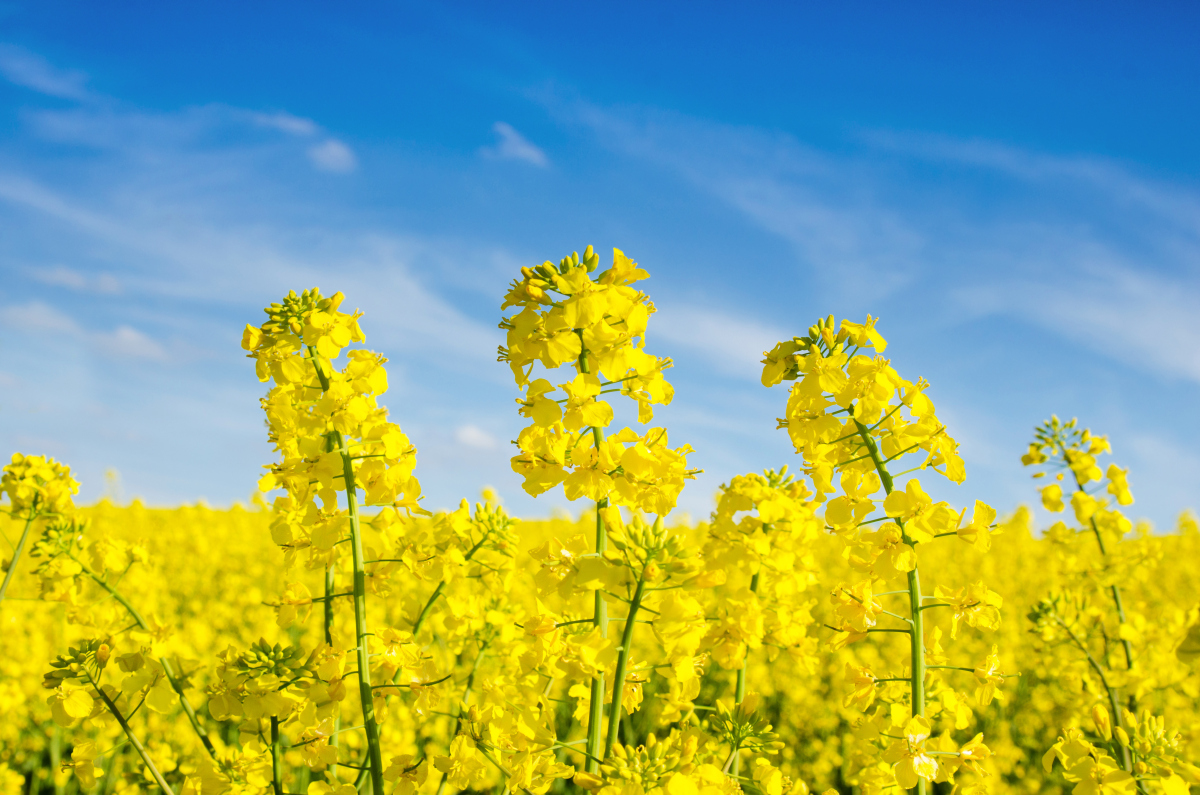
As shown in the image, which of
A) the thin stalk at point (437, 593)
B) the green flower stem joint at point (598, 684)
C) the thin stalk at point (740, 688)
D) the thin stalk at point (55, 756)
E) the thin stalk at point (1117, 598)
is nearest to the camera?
the green flower stem joint at point (598, 684)

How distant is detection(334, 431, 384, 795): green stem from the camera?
208cm

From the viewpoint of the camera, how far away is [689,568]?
5.65 ft

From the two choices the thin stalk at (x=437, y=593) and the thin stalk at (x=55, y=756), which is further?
the thin stalk at (x=55, y=756)

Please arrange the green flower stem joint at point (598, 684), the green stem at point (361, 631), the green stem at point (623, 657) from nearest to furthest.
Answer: the green stem at point (623, 657) < the green flower stem joint at point (598, 684) < the green stem at point (361, 631)

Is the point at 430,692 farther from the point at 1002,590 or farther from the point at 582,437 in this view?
the point at 1002,590

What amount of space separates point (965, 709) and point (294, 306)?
2359 mm

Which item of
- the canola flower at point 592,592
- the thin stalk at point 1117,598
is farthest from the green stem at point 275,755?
the thin stalk at point 1117,598

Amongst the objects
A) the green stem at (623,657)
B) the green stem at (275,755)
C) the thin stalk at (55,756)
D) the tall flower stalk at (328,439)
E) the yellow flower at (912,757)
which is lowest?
the thin stalk at (55,756)

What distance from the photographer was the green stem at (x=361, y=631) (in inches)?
82.0

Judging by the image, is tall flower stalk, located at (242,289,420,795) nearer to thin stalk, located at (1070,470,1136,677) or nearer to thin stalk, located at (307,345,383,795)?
thin stalk, located at (307,345,383,795)

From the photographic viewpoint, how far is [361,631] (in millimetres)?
2188

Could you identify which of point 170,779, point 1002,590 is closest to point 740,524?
point 170,779

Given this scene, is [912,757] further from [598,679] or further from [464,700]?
[464,700]

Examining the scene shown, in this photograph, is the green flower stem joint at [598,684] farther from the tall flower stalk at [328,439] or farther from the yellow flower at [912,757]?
the yellow flower at [912,757]
